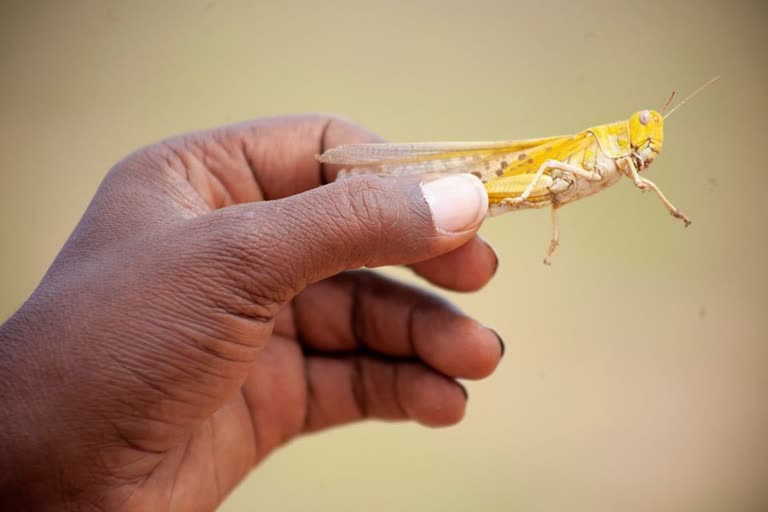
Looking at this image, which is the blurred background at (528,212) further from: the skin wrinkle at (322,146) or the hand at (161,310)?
the hand at (161,310)

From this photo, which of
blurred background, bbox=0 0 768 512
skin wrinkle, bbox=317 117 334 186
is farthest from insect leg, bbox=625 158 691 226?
blurred background, bbox=0 0 768 512

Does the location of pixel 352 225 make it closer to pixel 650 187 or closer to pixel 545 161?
pixel 545 161

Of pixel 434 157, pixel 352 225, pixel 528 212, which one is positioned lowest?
pixel 528 212

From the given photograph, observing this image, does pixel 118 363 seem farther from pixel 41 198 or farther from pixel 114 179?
pixel 41 198

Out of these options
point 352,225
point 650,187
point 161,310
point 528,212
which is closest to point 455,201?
point 352,225

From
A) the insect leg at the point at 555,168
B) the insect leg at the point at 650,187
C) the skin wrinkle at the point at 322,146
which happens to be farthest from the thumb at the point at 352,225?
the skin wrinkle at the point at 322,146

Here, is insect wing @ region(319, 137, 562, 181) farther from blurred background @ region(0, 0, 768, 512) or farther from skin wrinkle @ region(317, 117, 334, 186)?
blurred background @ region(0, 0, 768, 512)
